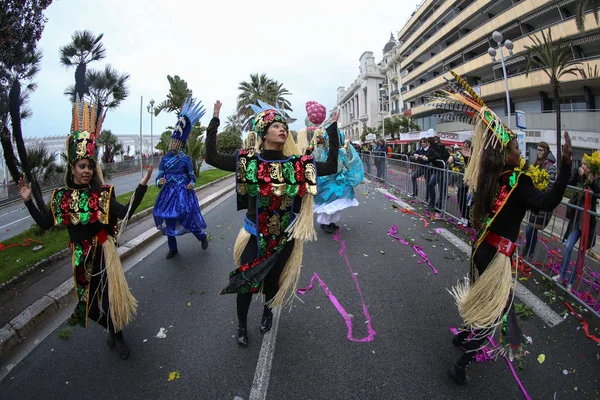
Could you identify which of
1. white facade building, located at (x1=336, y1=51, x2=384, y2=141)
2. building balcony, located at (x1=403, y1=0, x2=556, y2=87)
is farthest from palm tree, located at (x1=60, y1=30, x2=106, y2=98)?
white facade building, located at (x1=336, y1=51, x2=384, y2=141)

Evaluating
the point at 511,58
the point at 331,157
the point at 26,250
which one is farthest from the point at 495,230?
the point at 511,58

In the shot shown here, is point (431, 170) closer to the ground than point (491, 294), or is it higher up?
higher up

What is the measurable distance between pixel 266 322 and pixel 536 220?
3.82m

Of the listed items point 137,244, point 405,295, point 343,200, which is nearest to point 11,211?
point 137,244

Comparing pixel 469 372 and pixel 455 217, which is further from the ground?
pixel 455 217

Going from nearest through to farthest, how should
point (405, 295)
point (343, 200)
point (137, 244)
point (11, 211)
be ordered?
point (405, 295), point (137, 244), point (343, 200), point (11, 211)

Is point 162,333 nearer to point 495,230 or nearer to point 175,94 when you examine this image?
point 495,230

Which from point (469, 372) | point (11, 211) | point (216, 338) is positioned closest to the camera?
point (469, 372)

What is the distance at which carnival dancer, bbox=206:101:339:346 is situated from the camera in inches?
110

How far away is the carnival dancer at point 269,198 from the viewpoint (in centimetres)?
280

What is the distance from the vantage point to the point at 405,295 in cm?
377

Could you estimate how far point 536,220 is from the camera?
4391 mm

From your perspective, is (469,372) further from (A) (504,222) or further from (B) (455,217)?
(B) (455,217)

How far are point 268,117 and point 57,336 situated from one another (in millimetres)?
3009
